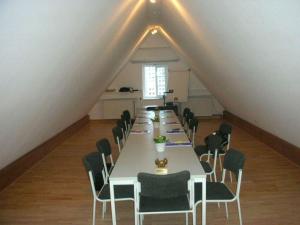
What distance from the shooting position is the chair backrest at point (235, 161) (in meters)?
2.91

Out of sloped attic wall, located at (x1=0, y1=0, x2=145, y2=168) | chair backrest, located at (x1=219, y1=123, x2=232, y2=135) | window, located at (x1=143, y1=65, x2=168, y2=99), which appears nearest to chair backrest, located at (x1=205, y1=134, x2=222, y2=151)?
chair backrest, located at (x1=219, y1=123, x2=232, y2=135)

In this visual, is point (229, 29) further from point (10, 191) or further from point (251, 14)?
point (10, 191)

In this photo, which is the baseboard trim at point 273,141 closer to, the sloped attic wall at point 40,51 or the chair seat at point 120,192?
the chair seat at point 120,192

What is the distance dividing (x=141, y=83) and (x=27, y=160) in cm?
592

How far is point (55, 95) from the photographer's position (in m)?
3.90

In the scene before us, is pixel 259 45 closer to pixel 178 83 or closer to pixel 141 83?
pixel 178 83

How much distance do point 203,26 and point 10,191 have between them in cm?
378

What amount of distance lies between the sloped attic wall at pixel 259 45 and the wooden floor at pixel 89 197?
0.80 meters

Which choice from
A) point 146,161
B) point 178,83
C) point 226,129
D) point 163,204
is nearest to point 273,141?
point 226,129

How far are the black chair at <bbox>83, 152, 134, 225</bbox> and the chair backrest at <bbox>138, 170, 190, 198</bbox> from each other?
0.50 metres

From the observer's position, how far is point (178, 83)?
33.6ft

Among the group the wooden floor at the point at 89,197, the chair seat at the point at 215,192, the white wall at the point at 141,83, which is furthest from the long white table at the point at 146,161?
the white wall at the point at 141,83

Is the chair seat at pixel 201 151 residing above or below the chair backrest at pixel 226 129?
below

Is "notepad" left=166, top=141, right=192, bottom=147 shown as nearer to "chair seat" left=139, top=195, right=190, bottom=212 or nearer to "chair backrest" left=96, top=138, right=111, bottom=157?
"chair backrest" left=96, top=138, right=111, bottom=157
